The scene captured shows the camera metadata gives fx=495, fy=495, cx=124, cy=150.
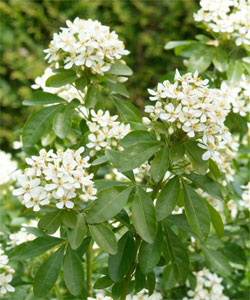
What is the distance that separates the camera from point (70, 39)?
1.84m

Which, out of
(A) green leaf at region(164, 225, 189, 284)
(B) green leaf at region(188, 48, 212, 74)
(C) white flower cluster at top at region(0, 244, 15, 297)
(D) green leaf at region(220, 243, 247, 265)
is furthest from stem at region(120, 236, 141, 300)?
(B) green leaf at region(188, 48, 212, 74)

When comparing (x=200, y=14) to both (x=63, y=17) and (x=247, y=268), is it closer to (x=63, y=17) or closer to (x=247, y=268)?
(x=247, y=268)

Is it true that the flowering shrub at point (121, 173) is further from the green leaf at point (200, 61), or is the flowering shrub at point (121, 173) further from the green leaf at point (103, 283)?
the green leaf at point (200, 61)

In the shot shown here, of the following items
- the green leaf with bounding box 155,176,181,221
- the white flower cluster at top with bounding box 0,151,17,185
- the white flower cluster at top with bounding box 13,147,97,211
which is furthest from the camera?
the white flower cluster at top with bounding box 0,151,17,185

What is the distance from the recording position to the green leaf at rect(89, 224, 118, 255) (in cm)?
155

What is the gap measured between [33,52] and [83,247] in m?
4.29

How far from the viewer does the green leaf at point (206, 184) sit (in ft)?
5.57

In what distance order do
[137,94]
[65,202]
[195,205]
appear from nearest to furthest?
[65,202] < [195,205] < [137,94]

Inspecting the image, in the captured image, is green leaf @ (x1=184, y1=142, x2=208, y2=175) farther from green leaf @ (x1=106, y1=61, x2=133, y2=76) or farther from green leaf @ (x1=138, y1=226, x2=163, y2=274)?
green leaf @ (x1=106, y1=61, x2=133, y2=76)

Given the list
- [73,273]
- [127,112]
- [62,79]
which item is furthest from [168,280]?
[62,79]

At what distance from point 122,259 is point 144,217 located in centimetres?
23

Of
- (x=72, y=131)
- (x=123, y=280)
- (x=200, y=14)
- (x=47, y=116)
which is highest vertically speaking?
(x=200, y=14)

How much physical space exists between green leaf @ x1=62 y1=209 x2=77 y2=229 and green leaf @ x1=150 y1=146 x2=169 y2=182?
284mm

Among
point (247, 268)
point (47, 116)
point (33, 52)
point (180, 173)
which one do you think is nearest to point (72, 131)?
point (47, 116)
